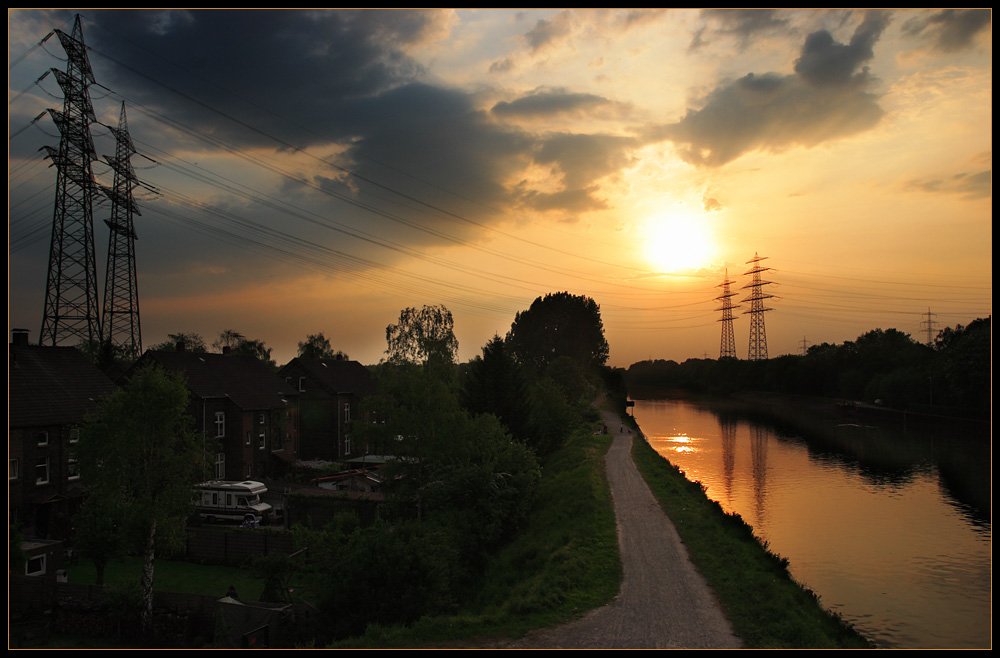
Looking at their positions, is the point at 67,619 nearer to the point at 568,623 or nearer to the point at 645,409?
the point at 568,623

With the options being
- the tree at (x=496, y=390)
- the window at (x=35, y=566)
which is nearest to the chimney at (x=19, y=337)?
the window at (x=35, y=566)

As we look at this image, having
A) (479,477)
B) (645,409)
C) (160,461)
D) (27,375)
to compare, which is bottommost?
(645,409)

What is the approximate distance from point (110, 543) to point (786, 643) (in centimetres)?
2186

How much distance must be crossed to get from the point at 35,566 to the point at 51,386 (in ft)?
47.1

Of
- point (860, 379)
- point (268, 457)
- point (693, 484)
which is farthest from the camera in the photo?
point (860, 379)

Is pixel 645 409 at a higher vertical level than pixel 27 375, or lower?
lower

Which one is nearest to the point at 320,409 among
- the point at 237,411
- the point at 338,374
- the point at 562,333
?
the point at 338,374

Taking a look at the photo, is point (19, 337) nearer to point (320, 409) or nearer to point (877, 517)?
point (320, 409)

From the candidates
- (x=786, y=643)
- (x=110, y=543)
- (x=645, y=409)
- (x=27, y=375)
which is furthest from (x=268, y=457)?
(x=645, y=409)

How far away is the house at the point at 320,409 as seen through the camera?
5144cm

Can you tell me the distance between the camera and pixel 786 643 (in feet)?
45.6

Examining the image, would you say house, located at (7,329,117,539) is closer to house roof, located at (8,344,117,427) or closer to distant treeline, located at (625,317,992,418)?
house roof, located at (8,344,117,427)

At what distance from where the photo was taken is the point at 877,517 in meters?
33.9

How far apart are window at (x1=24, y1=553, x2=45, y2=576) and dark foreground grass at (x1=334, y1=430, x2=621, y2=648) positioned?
14.5 m
